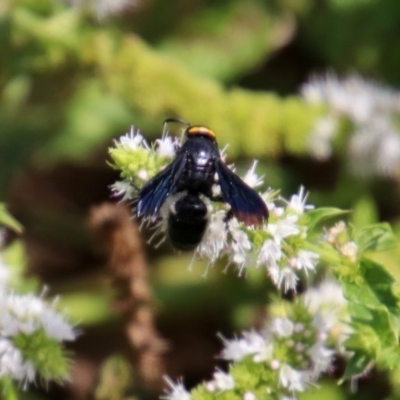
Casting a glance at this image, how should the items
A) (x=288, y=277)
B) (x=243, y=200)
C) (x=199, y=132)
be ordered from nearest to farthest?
(x=243, y=200)
(x=288, y=277)
(x=199, y=132)

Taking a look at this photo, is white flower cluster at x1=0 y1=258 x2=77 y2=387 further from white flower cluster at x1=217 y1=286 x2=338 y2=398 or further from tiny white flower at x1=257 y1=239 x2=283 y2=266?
tiny white flower at x1=257 y1=239 x2=283 y2=266

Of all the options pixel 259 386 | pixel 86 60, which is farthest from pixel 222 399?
pixel 86 60

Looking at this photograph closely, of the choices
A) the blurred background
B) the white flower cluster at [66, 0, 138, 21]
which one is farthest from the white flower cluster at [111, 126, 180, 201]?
the white flower cluster at [66, 0, 138, 21]

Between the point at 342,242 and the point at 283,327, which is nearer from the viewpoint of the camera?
the point at 342,242

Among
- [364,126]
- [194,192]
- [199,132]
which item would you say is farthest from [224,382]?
[364,126]

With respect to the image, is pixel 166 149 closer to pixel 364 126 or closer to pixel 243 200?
pixel 243 200

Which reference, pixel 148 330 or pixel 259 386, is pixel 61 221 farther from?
pixel 259 386

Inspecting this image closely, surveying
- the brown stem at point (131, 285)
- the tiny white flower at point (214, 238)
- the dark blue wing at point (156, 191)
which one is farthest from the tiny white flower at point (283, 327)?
the brown stem at point (131, 285)
